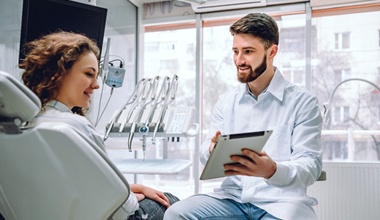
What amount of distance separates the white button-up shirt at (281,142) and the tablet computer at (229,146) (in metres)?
0.20

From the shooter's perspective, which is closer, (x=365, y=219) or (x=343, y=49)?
(x=365, y=219)

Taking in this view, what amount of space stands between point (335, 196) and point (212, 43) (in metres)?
1.95

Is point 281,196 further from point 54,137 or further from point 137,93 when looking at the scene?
point 137,93

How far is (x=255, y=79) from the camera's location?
167 centimetres

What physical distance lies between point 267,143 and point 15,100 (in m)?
1.11

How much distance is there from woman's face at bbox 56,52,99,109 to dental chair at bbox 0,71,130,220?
1.23 ft

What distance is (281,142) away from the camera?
4.93 ft

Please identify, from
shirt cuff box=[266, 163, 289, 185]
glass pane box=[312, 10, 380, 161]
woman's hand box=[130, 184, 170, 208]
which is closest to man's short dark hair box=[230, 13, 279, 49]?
shirt cuff box=[266, 163, 289, 185]

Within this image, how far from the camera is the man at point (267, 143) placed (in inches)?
51.0

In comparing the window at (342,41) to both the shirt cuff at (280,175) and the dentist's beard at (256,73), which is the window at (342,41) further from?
the shirt cuff at (280,175)

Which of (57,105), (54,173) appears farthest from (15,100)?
(57,105)

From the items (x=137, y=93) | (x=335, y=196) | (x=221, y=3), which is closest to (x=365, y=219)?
(x=335, y=196)

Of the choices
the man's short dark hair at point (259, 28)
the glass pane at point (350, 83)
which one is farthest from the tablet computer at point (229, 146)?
the glass pane at point (350, 83)

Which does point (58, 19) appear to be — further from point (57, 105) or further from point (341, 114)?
point (341, 114)
